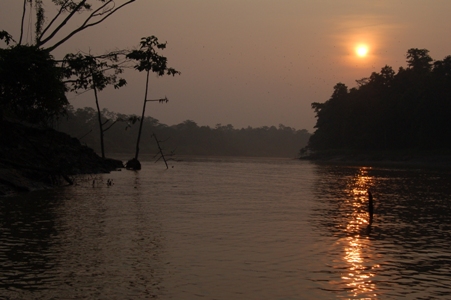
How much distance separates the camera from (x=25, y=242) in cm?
1648

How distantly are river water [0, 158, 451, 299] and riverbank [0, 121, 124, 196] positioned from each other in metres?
1.77

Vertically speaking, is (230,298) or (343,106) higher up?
(343,106)

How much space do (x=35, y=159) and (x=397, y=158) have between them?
8843 cm

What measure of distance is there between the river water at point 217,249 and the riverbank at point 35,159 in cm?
177

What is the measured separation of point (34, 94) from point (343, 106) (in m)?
134

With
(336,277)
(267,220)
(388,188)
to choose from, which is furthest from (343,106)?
(336,277)

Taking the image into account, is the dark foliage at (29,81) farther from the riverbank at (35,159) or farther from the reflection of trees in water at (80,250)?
the reflection of trees in water at (80,250)

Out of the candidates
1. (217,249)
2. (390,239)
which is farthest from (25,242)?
(390,239)

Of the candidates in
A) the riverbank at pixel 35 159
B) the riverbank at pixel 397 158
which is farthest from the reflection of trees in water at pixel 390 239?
the riverbank at pixel 397 158

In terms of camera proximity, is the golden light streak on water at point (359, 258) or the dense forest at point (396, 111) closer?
the golden light streak on water at point (359, 258)

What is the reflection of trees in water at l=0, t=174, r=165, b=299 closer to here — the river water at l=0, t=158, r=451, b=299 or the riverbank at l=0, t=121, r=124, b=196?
the river water at l=0, t=158, r=451, b=299

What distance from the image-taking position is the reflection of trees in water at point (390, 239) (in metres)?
13.3

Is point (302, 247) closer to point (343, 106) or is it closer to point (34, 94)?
point (34, 94)

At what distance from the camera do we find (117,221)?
2150 cm
